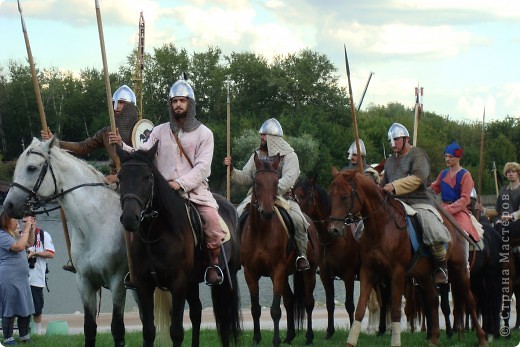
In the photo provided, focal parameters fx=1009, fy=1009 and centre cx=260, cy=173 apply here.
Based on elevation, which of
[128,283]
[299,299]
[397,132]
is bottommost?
[299,299]

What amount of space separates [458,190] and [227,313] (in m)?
5.03

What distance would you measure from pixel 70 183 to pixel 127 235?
1.23 meters

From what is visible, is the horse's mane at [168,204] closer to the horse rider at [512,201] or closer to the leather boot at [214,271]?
the leather boot at [214,271]

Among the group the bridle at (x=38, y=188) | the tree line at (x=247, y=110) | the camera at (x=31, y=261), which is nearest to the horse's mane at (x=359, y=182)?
the bridle at (x=38, y=188)

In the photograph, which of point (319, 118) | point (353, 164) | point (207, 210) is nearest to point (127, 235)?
point (207, 210)

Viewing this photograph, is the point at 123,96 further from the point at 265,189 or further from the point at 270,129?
the point at 270,129

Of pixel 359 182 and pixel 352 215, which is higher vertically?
pixel 359 182

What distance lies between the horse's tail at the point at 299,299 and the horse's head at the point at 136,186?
20.6ft

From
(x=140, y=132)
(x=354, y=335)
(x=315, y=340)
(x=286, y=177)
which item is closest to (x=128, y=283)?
(x=140, y=132)

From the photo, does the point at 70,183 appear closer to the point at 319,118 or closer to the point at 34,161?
the point at 34,161

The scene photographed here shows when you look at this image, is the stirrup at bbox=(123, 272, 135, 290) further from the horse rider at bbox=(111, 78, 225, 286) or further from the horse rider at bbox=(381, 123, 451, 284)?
the horse rider at bbox=(381, 123, 451, 284)

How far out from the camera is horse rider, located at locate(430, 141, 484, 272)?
15508 millimetres

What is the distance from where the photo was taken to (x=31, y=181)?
37.8 feet

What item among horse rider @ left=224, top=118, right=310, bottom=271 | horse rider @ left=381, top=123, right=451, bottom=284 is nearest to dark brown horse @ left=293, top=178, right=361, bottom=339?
horse rider @ left=224, top=118, right=310, bottom=271
